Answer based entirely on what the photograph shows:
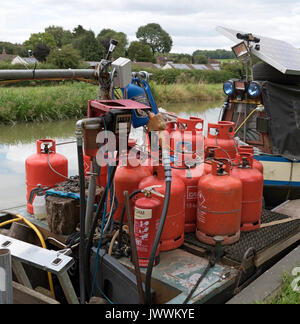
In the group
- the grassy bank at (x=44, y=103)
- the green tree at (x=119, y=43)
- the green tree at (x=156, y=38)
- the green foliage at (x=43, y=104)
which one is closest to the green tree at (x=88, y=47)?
the green tree at (x=119, y=43)

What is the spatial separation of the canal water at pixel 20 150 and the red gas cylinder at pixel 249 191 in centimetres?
379

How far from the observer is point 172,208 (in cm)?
327

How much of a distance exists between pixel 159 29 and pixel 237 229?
85621 mm

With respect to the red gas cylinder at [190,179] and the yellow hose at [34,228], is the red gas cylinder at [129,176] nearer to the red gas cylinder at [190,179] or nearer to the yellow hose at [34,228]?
the red gas cylinder at [190,179]

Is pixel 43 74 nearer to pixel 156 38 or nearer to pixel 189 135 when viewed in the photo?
pixel 189 135

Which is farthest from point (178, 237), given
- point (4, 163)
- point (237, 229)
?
point (4, 163)

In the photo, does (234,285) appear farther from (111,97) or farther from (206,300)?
(111,97)

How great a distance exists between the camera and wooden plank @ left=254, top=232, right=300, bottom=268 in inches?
135

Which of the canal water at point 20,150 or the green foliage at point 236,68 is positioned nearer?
the canal water at point 20,150

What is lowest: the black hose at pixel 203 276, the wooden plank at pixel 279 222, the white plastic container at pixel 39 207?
the wooden plank at pixel 279 222

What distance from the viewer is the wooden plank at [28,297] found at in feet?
7.86

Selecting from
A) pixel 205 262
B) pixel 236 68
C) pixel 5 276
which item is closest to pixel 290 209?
pixel 205 262

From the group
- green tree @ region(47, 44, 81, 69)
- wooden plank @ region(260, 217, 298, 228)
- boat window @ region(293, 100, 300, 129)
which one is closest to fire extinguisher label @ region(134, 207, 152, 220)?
wooden plank @ region(260, 217, 298, 228)

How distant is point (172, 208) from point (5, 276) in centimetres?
162
